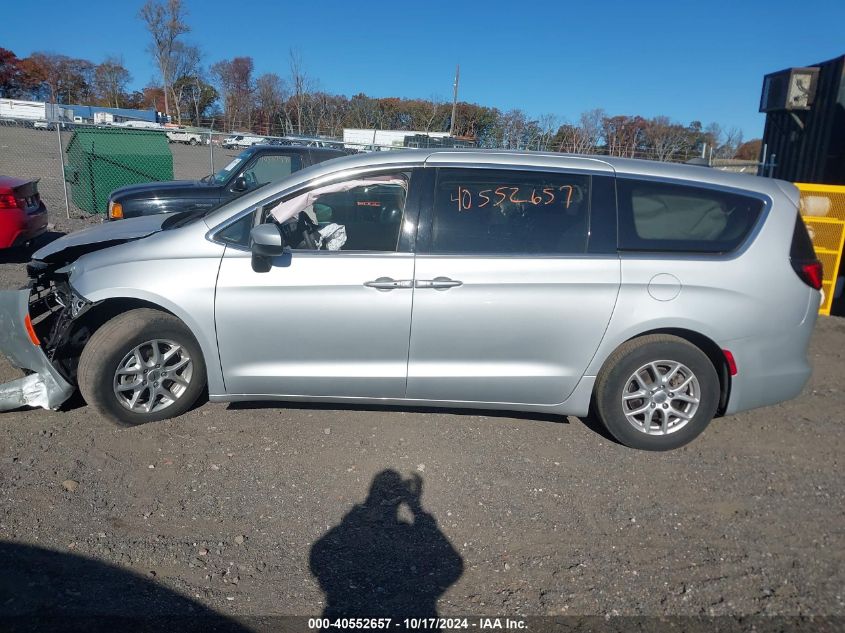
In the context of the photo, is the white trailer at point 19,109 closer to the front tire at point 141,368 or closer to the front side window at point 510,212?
the front tire at point 141,368

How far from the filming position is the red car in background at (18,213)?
832 cm

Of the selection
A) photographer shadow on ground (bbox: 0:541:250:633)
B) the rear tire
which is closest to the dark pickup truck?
the rear tire

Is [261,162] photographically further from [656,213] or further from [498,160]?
[656,213]

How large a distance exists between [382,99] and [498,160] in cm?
4041

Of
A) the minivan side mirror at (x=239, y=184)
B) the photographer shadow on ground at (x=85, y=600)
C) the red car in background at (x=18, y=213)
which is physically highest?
the minivan side mirror at (x=239, y=184)

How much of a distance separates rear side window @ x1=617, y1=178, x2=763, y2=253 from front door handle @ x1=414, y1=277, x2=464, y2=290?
109 centimetres

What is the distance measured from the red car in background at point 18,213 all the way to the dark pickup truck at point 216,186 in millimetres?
945

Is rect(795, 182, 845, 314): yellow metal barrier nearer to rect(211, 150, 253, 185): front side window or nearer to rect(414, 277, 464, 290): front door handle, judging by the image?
rect(414, 277, 464, 290): front door handle

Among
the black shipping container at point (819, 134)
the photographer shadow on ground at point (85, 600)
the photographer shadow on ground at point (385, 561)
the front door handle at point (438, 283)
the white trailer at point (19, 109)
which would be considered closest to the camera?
the photographer shadow on ground at point (85, 600)

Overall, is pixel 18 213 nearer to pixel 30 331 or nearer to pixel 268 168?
pixel 268 168

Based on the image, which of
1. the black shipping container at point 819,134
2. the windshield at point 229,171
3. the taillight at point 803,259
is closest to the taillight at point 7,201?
the windshield at point 229,171

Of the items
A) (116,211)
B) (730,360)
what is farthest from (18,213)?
(730,360)

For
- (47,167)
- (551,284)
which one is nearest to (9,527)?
(551,284)

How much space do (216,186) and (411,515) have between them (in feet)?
22.3
